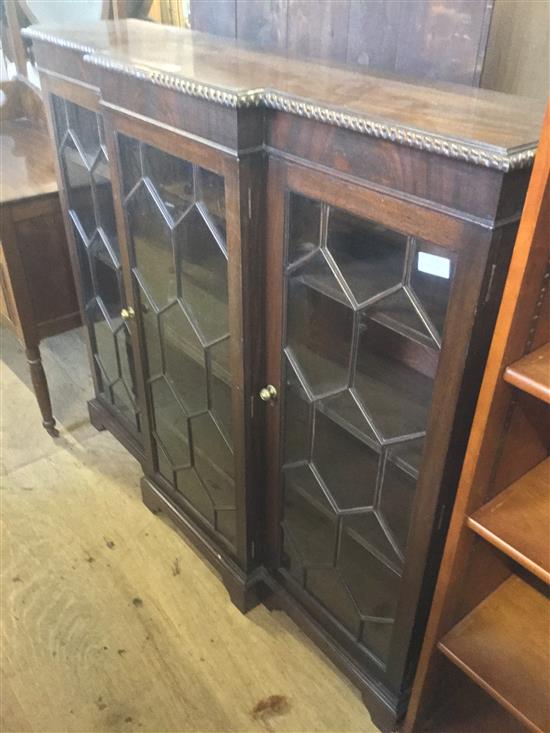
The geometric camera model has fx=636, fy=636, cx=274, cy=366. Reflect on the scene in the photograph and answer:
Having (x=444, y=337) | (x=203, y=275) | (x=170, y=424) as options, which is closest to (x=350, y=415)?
(x=444, y=337)

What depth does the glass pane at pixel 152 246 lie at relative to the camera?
1.23 meters

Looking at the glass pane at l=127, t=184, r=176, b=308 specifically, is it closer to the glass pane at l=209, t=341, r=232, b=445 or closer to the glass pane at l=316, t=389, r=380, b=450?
the glass pane at l=209, t=341, r=232, b=445

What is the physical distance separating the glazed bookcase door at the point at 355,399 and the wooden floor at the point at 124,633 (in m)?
0.20

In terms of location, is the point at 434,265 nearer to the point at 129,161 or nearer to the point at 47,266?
the point at 129,161

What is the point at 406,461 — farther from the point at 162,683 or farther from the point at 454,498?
the point at 162,683

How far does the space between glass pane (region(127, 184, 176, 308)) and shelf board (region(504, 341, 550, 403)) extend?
696 millimetres

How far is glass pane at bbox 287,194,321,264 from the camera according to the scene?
3.11 ft

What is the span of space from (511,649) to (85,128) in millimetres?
1328

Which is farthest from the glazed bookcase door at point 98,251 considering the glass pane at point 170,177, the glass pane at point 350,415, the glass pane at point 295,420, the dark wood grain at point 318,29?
the glass pane at point 350,415

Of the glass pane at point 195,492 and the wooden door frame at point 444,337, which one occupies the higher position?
the wooden door frame at point 444,337

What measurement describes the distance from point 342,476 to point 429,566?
213 millimetres

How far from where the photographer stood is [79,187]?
5.01 feet

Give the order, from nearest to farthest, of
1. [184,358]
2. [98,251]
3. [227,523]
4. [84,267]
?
[184,358] < [227,523] < [98,251] < [84,267]

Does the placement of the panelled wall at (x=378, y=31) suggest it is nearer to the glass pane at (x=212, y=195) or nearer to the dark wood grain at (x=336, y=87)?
the dark wood grain at (x=336, y=87)
